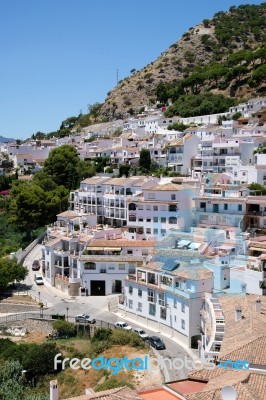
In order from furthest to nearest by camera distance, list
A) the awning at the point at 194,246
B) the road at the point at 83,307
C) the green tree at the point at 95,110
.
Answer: the green tree at the point at 95,110
the awning at the point at 194,246
the road at the point at 83,307

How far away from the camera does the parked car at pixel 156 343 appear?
2775 cm

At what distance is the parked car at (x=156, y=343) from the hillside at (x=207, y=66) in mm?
59550

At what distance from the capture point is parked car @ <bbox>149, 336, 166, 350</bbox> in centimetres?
2775

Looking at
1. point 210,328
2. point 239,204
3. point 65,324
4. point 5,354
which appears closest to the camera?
point 210,328

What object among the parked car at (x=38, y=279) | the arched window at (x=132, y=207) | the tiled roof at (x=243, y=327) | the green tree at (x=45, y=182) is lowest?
the parked car at (x=38, y=279)

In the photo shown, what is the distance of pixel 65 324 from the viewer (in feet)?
104

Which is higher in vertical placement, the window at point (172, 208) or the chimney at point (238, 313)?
the window at point (172, 208)

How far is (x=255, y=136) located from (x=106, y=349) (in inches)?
1336

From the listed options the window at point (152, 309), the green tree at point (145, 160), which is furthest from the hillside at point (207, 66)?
the window at point (152, 309)

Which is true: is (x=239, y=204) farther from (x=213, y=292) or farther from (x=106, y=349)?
(x=106, y=349)

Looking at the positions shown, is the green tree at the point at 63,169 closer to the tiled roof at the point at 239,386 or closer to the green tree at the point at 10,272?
the green tree at the point at 10,272

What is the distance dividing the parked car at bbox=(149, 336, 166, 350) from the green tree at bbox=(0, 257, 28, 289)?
50.8 feet

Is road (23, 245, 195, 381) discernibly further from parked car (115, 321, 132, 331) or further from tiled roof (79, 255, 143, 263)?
tiled roof (79, 255, 143, 263)

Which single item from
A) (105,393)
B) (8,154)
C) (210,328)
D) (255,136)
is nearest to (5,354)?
(210,328)
